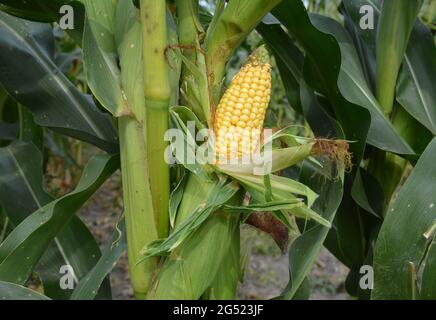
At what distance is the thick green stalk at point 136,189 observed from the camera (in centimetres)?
108

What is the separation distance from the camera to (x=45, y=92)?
1.41 meters

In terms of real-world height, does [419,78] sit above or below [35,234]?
above

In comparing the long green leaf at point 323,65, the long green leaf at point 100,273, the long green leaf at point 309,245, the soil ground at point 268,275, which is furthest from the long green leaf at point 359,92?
the soil ground at point 268,275

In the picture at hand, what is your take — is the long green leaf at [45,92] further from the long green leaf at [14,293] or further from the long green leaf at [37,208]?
the long green leaf at [14,293]

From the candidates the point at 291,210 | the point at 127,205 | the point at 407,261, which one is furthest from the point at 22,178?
the point at 407,261

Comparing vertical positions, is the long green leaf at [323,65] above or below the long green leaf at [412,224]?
above

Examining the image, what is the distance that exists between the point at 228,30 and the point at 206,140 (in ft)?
0.65

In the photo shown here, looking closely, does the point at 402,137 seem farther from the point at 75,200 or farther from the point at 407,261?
the point at 75,200

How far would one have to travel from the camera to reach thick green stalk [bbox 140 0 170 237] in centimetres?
102

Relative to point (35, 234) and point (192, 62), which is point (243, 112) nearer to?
point (192, 62)

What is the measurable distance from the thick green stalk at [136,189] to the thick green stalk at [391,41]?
0.65 metres

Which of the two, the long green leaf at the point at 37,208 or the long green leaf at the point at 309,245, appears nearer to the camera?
the long green leaf at the point at 309,245

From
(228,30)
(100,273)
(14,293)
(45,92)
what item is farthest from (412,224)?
(45,92)
